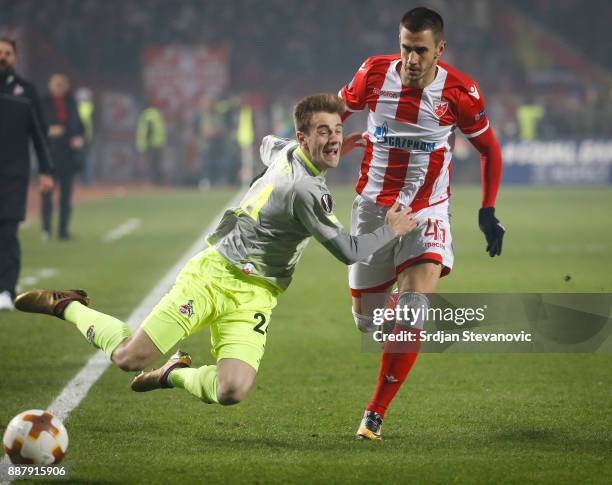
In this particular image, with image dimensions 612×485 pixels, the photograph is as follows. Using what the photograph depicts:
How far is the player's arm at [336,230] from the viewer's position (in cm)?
550

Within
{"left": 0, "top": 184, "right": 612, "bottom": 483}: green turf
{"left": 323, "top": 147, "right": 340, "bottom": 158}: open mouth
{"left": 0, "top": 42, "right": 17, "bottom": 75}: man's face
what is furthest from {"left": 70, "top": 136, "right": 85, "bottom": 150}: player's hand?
{"left": 323, "top": 147, "right": 340, "bottom": 158}: open mouth

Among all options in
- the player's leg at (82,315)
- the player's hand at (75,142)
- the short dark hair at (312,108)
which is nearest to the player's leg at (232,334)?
the player's leg at (82,315)

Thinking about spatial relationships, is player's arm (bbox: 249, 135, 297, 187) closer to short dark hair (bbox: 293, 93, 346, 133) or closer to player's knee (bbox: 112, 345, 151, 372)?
short dark hair (bbox: 293, 93, 346, 133)

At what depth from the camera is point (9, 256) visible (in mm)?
9969

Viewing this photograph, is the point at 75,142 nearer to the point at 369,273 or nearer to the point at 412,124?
the point at 369,273

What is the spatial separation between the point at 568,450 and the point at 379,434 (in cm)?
88

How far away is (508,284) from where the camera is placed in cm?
1140

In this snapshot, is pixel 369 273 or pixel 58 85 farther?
pixel 58 85

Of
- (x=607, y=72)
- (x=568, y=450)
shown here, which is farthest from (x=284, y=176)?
(x=607, y=72)

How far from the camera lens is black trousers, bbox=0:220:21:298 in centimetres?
987

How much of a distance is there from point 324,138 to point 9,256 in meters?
5.15

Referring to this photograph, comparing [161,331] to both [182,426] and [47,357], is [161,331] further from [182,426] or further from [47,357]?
[47,357]

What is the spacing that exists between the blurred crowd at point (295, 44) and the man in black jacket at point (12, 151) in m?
23.9

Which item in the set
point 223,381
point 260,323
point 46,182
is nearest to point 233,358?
point 223,381
